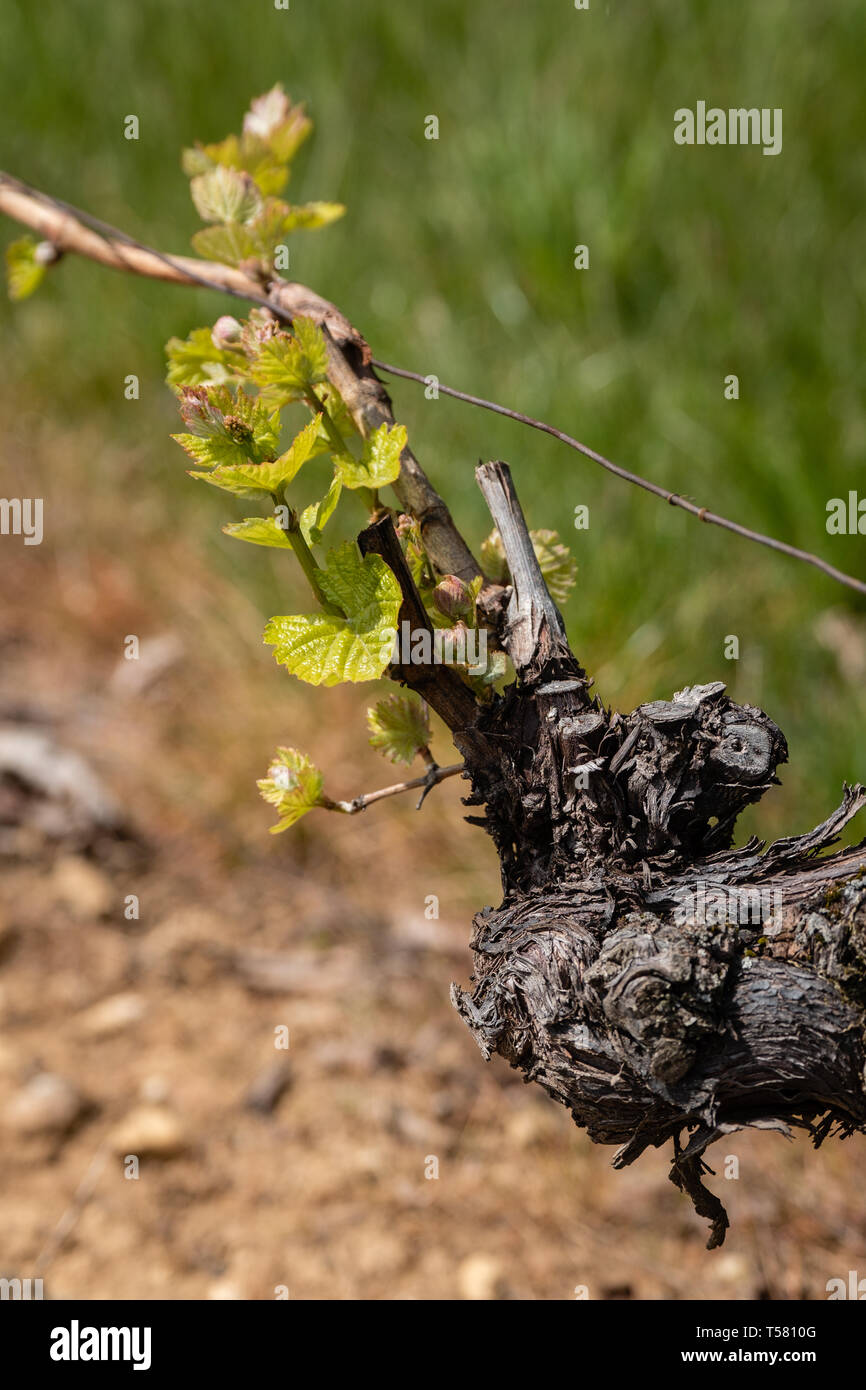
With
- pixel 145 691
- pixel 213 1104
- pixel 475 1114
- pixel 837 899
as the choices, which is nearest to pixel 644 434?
pixel 145 691

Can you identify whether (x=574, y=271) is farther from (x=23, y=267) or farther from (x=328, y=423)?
(x=328, y=423)

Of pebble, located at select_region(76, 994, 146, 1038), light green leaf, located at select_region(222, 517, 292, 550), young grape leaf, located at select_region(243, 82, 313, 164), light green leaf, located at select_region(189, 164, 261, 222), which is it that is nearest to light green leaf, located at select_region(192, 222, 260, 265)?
light green leaf, located at select_region(189, 164, 261, 222)

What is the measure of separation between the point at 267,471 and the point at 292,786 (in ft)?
0.88

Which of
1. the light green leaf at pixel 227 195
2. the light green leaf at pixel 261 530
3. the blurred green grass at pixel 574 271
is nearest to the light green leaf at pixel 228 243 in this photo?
the light green leaf at pixel 227 195

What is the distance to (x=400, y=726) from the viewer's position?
0.96 m

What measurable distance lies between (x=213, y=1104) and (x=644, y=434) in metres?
1.80

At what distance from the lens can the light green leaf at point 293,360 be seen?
0.78 meters

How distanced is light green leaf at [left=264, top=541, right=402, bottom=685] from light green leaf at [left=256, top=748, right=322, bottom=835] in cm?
12

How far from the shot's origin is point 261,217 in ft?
3.14

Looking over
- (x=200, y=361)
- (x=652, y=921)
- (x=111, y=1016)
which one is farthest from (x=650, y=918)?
(x=111, y=1016)

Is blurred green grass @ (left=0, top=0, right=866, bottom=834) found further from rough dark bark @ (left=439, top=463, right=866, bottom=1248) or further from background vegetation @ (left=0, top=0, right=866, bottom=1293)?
rough dark bark @ (left=439, top=463, right=866, bottom=1248)

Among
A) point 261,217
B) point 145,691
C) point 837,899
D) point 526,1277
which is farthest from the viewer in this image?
point 145,691
